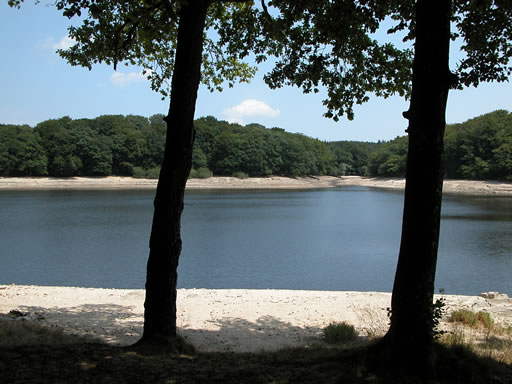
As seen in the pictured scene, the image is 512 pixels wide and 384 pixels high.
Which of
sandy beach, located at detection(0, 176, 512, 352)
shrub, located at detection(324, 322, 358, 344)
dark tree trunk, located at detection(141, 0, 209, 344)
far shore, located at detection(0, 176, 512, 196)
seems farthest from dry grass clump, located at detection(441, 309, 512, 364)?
far shore, located at detection(0, 176, 512, 196)

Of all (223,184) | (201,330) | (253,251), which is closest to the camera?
(201,330)

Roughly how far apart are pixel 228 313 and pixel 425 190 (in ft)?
18.9

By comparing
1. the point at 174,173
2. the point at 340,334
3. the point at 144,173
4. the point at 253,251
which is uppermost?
Answer: the point at 174,173

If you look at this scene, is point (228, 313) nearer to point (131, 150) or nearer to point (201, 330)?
point (201, 330)

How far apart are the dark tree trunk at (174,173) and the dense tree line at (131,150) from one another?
57.7 meters

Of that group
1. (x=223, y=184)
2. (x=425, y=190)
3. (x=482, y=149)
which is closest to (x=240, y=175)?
(x=223, y=184)

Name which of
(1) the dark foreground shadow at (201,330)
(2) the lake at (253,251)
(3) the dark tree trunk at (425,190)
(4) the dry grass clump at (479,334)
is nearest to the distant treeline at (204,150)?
(2) the lake at (253,251)

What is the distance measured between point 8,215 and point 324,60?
105 ft

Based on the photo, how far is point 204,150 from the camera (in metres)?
88.6

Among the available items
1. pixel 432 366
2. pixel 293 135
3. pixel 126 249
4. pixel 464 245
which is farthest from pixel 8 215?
pixel 293 135

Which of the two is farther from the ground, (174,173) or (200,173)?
(174,173)

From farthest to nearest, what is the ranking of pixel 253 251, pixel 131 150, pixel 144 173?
pixel 131 150
pixel 144 173
pixel 253 251

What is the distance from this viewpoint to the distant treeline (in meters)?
70.1

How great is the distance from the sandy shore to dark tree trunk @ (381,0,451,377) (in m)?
2.93
